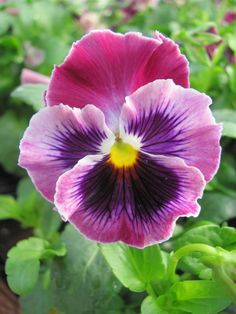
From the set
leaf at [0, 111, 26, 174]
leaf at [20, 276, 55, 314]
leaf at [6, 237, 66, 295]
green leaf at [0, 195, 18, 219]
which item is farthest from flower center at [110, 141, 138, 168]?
leaf at [0, 111, 26, 174]

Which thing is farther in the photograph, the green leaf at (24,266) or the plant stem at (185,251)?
the green leaf at (24,266)

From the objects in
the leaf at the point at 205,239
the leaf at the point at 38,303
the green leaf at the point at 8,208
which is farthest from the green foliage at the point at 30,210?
the leaf at the point at 205,239

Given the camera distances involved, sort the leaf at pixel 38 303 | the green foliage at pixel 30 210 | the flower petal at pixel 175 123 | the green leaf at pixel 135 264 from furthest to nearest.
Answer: the green foliage at pixel 30 210, the leaf at pixel 38 303, the green leaf at pixel 135 264, the flower petal at pixel 175 123

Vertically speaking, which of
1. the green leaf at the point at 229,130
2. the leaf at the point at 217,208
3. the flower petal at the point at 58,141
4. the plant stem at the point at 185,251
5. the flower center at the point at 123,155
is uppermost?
the flower petal at the point at 58,141

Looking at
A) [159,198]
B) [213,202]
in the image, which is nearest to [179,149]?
[159,198]

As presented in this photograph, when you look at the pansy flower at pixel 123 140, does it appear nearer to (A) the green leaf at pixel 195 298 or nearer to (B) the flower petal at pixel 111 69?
(B) the flower petal at pixel 111 69

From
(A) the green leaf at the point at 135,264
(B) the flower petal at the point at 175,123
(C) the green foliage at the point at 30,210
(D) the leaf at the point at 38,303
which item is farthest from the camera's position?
(C) the green foliage at the point at 30,210

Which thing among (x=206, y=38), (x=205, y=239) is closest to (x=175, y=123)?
(x=205, y=239)

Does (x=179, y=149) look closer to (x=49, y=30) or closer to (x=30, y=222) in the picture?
(x=30, y=222)
